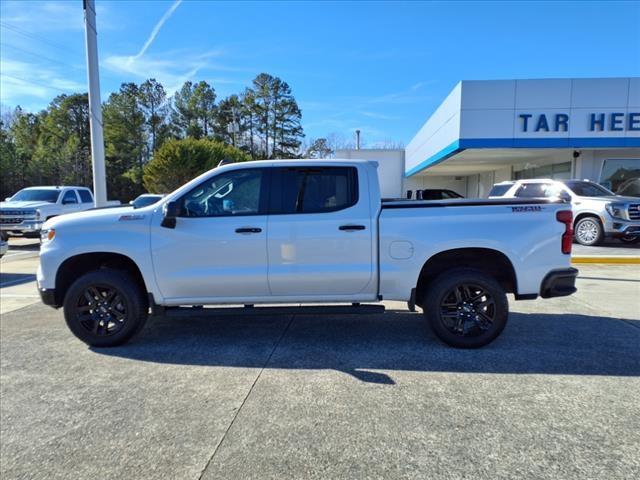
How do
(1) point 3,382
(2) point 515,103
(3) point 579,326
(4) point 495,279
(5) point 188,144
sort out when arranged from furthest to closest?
(5) point 188,144 → (2) point 515,103 → (3) point 579,326 → (4) point 495,279 → (1) point 3,382

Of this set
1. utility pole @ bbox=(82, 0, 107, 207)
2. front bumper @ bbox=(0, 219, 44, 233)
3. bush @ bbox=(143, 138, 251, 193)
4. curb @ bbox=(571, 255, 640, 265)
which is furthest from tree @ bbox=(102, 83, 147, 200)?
curb @ bbox=(571, 255, 640, 265)

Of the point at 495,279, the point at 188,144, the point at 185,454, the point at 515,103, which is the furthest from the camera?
the point at 188,144

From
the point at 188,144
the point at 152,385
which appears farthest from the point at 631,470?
the point at 188,144

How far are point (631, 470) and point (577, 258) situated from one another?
333 inches

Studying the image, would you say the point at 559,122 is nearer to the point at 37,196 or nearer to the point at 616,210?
the point at 616,210

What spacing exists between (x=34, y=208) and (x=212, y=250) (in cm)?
1288

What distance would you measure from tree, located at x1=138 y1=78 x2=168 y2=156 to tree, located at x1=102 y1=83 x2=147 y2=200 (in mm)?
1776

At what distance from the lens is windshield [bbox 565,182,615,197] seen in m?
12.5

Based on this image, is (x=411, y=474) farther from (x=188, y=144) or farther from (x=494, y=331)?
(x=188, y=144)

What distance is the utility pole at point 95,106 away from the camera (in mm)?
11773

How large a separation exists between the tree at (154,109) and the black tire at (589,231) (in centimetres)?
6143

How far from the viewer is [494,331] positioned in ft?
14.8

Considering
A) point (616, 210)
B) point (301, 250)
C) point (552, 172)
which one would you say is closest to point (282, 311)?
point (301, 250)

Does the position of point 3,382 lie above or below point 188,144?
below
